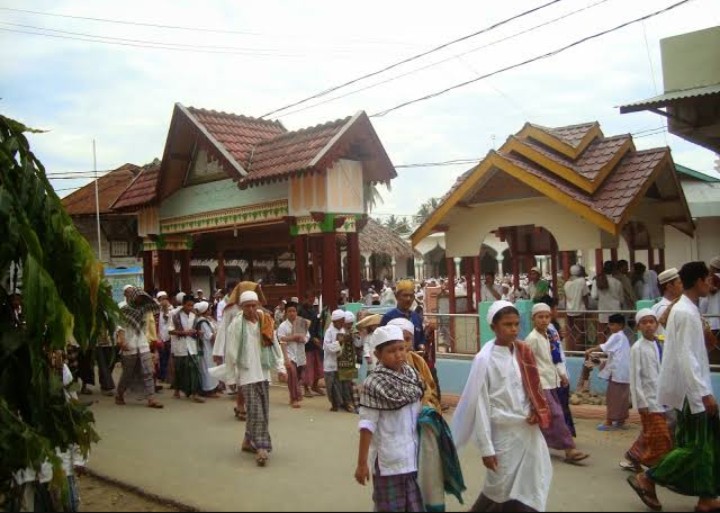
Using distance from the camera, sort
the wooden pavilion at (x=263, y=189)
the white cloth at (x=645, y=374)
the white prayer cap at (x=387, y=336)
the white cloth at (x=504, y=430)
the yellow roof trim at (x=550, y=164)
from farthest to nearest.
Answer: the wooden pavilion at (x=263, y=189), the yellow roof trim at (x=550, y=164), the white cloth at (x=645, y=374), the white cloth at (x=504, y=430), the white prayer cap at (x=387, y=336)

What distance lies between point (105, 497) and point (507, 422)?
370 centimetres

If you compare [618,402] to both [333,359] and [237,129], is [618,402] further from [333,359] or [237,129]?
[237,129]

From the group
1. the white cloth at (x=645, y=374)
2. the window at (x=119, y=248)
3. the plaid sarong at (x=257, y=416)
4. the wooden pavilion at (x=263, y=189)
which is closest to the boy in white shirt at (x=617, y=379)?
the white cloth at (x=645, y=374)

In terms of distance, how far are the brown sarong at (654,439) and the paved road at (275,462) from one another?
335mm

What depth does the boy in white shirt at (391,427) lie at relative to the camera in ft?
13.1

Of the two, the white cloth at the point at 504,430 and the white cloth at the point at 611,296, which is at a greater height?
the white cloth at the point at 611,296

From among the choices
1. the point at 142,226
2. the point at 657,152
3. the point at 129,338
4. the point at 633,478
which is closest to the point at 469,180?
the point at 657,152

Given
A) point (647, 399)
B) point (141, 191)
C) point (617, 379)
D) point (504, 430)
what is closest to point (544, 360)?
point (647, 399)

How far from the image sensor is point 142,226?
16.1m

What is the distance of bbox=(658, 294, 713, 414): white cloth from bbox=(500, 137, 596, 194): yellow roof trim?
5.45 metres

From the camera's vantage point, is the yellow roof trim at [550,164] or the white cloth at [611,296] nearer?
the white cloth at [611,296]

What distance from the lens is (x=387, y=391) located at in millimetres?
4031

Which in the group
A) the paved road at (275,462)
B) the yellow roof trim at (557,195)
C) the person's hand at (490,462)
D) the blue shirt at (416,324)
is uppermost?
the yellow roof trim at (557,195)

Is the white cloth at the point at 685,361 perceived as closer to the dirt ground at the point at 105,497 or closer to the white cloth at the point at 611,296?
the dirt ground at the point at 105,497
